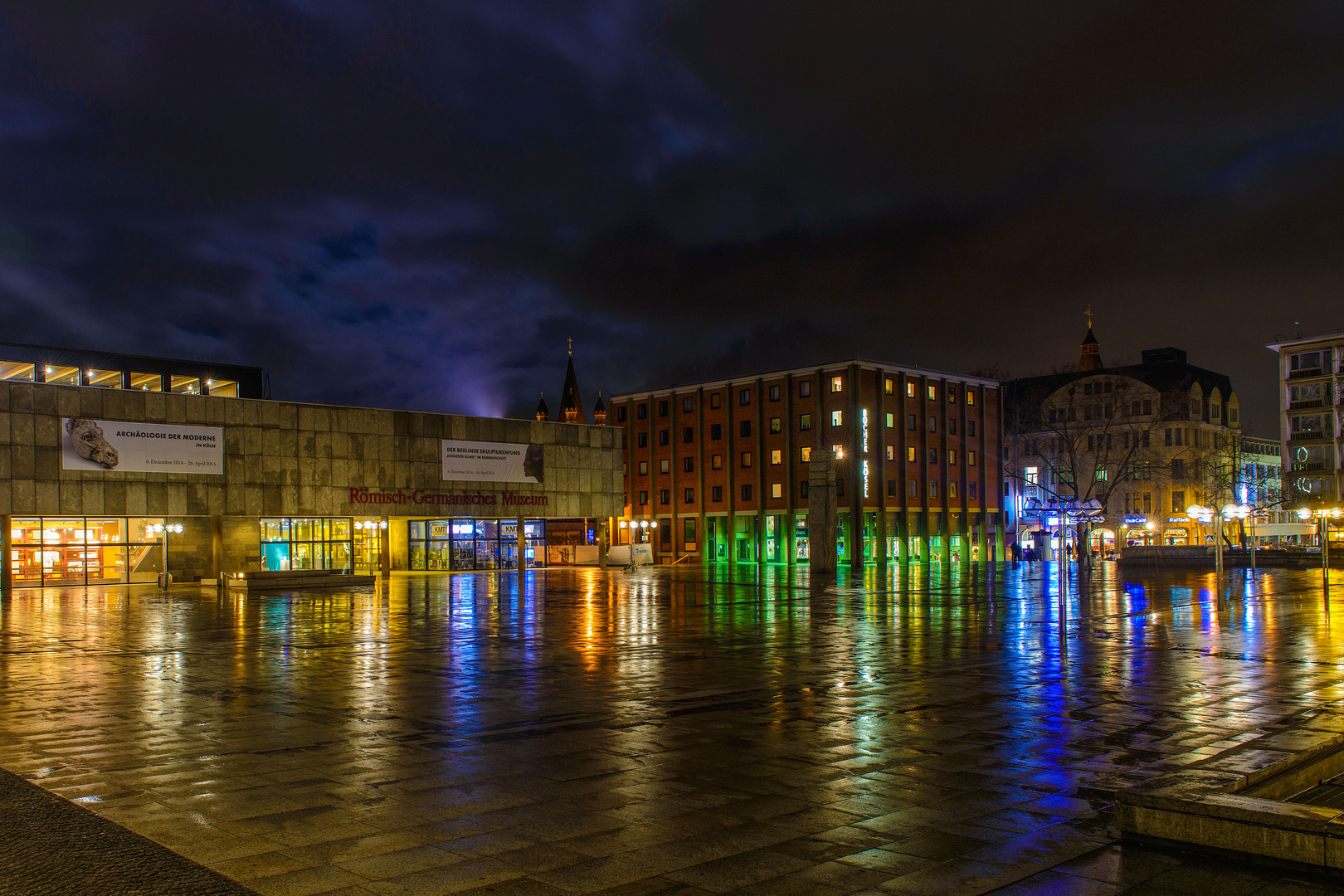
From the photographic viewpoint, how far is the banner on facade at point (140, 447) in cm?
4719

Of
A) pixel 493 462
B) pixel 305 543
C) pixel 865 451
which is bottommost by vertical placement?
pixel 305 543

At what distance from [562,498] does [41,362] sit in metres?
32.3

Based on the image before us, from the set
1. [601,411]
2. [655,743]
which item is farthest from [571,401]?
[655,743]

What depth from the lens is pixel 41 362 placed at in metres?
60.4

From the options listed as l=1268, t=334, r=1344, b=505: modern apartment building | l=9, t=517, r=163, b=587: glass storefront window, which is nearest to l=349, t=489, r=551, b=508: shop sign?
l=9, t=517, r=163, b=587: glass storefront window

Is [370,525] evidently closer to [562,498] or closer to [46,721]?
[562,498]

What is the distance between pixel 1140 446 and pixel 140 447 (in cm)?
7995

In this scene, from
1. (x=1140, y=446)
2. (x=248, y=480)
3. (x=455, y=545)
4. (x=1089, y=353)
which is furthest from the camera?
(x=1089, y=353)

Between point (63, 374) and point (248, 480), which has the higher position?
point (63, 374)

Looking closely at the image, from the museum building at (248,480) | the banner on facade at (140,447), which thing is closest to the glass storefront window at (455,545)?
the museum building at (248,480)

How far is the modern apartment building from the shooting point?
91.6 m

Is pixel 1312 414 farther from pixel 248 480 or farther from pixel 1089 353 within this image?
pixel 248 480

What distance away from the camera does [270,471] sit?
174 feet

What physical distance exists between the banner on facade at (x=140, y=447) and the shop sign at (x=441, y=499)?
26.0 ft
